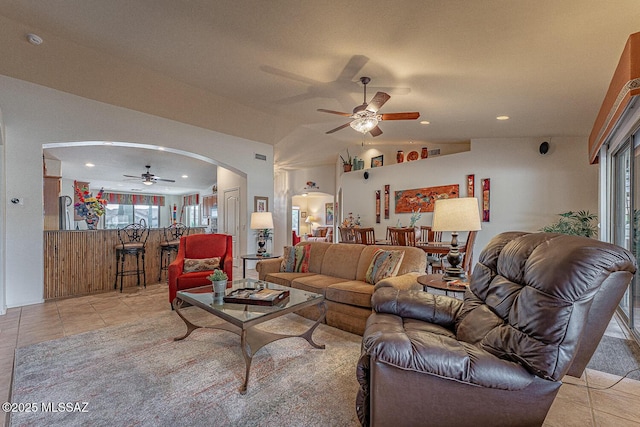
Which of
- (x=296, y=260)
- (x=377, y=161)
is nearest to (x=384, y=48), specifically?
(x=296, y=260)

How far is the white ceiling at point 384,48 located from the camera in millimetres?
2270

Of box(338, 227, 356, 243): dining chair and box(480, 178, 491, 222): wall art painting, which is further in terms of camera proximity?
box(480, 178, 491, 222): wall art painting

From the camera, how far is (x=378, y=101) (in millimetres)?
3275

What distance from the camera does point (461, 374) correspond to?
1.20 meters

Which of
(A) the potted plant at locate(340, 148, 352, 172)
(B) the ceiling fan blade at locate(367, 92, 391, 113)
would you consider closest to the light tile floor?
(B) the ceiling fan blade at locate(367, 92, 391, 113)

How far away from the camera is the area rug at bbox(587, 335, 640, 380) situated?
215 cm

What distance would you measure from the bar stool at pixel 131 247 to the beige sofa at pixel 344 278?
2349 millimetres

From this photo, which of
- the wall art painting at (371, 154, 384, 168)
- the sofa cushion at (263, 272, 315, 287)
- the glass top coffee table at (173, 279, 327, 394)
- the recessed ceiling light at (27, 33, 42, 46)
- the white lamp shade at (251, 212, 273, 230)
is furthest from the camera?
the wall art painting at (371, 154, 384, 168)

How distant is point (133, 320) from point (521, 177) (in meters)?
6.42

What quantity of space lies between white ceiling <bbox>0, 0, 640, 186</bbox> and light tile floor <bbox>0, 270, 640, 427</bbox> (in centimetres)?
262

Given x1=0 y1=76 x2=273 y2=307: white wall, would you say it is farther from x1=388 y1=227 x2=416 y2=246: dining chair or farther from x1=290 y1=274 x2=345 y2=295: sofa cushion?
x1=388 y1=227 x2=416 y2=246: dining chair

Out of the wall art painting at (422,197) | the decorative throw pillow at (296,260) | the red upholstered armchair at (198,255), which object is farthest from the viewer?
the wall art painting at (422,197)

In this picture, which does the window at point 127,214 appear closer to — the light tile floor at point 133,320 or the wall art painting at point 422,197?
the light tile floor at point 133,320

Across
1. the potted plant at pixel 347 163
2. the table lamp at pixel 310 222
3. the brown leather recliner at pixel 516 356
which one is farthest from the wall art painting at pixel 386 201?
the table lamp at pixel 310 222
